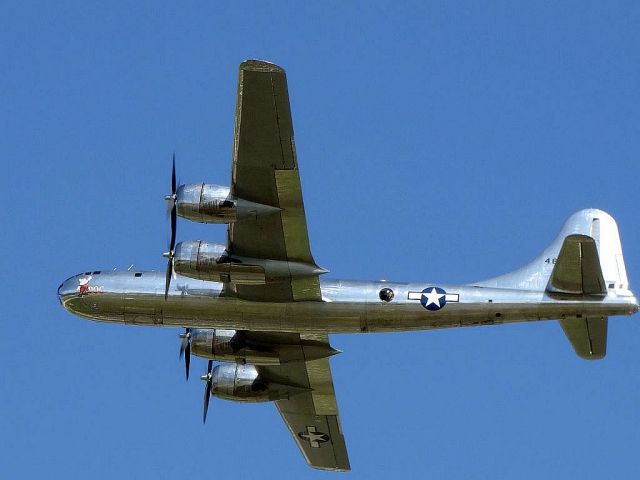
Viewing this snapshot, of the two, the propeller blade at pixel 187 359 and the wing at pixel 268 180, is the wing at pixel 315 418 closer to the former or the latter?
the propeller blade at pixel 187 359

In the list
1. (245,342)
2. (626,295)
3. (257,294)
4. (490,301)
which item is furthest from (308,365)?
(626,295)

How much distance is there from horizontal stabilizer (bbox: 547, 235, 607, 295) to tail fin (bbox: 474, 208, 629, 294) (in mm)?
30

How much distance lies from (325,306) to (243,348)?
4.59 metres

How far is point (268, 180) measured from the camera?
3797 centimetres

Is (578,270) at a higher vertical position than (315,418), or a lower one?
higher

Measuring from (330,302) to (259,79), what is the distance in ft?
26.4

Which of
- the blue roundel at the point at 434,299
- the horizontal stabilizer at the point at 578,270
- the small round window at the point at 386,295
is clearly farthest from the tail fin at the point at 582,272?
the small round window at the point at 386,295

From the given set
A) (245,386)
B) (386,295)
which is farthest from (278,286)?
(245,386)

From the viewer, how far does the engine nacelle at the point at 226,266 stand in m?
39.3

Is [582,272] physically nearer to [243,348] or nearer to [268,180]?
[268,180]

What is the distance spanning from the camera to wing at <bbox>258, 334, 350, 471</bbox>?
4547 centimetres

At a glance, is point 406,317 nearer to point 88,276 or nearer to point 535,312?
point 535,312

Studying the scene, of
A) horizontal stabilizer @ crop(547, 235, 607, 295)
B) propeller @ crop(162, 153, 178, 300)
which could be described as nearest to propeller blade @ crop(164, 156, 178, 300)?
propeller @ crop(162, 153, 178, 300)

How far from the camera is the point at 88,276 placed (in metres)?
42.4
